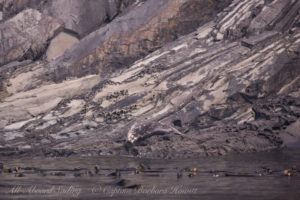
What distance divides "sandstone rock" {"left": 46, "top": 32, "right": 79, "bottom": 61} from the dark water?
15647mm

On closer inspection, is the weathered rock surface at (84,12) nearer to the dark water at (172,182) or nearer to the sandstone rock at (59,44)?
the sandstone rock at (59,44)

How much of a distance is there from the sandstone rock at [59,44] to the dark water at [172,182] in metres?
15.6

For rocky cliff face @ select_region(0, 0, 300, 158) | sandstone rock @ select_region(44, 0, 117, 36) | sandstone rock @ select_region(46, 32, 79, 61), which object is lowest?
rocky cliff face @ select_region(0, 0, 300, 158)

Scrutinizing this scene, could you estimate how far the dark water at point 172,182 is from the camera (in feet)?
36.2

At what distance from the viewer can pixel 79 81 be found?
29.6 metres

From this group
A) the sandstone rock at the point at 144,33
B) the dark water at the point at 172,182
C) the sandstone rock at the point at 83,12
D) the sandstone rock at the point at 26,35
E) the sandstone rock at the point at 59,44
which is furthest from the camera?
the sandstone rock at the point at 83,12

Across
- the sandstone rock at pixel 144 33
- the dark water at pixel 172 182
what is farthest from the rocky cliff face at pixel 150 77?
the dark water at pixel 172 182

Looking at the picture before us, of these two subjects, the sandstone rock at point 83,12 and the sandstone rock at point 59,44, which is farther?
the sandstone rock at point 83,12

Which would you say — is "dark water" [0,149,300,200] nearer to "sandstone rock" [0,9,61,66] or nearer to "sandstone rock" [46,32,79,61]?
"sandstone rock" [46,32,79,61]

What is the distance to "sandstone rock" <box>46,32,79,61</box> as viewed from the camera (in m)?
32.5

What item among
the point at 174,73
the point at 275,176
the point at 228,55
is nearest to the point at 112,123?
the point at 174,73

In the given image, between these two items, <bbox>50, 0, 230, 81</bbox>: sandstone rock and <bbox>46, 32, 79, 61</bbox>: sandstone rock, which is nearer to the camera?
<bbox>50, 0, 230, 81</bbox>: sandstone rock

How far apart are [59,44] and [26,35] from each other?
3.10m

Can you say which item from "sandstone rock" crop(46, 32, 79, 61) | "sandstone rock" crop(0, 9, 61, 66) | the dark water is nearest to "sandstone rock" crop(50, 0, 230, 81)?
"sandstone rock" crop(46, 32, 79, 61)
